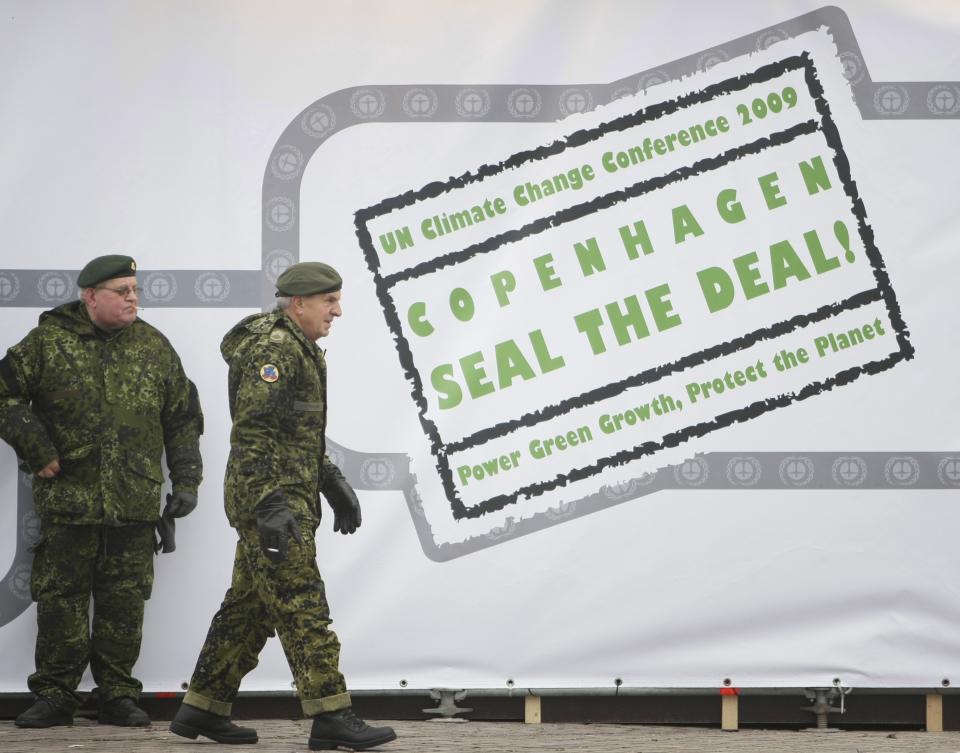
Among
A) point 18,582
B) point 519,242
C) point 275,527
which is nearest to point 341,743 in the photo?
point 275,527

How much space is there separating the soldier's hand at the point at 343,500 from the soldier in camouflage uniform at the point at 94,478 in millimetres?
860

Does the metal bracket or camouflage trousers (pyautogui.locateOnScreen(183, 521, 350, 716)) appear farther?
the metal bracket

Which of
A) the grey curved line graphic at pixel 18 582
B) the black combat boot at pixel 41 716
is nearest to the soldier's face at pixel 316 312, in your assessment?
the grey curved line graphic at pixel 18 582

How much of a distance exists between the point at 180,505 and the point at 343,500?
904 mm

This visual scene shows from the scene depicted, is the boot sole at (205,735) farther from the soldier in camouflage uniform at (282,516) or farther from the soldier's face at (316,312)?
the soldier's face at (316,312)

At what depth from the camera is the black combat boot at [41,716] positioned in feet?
17.0

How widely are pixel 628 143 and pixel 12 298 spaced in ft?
8.30

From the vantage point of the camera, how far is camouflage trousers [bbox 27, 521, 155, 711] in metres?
5.27

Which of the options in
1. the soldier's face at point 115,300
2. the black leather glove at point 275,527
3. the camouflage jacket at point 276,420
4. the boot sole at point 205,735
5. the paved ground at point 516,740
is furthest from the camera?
the soldier's face at point 115,300

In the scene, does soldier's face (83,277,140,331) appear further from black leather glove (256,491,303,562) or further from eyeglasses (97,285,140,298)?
black leather glove (256,491,303,562)

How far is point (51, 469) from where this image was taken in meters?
5.21

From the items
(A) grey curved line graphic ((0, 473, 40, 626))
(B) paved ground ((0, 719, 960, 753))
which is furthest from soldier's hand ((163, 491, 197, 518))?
(B) paved ground ((0, 719, 960, 753))

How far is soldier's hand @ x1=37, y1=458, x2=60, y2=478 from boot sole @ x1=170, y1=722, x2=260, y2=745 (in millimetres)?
1139

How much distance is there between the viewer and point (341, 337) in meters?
5.57
